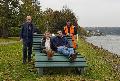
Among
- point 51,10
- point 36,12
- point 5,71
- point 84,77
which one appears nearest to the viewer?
point 84,77

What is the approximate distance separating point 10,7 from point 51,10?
84.1 ft

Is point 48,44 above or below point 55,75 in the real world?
above

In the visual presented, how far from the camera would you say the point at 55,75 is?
52.1ft

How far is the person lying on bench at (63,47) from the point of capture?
15.9 metres

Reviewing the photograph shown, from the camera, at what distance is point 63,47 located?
1695 cm

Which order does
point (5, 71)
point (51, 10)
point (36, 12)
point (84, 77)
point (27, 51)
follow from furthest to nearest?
point (51, 10), point (36, 12), point (27, 51), point (5, 71), point (84, 77)

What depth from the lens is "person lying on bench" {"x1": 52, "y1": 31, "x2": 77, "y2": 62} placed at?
15859 millimetres

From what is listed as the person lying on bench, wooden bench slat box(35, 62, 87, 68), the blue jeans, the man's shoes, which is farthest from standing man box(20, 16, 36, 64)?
the man's shoes

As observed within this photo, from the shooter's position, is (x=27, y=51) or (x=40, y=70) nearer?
(x=40, y=70)

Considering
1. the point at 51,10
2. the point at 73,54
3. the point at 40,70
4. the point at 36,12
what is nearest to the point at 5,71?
the point at 40,70

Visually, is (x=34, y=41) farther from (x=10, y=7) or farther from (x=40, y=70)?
(x=10, y=7)

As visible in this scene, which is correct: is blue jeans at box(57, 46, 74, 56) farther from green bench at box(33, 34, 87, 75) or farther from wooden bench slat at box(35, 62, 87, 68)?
wooden bench slat at box(35, 62, 87, 68)

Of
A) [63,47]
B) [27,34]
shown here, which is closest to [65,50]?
[63,47]

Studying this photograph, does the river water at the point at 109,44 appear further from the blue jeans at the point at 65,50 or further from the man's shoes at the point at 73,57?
the man's shoes at the point at 73,57
